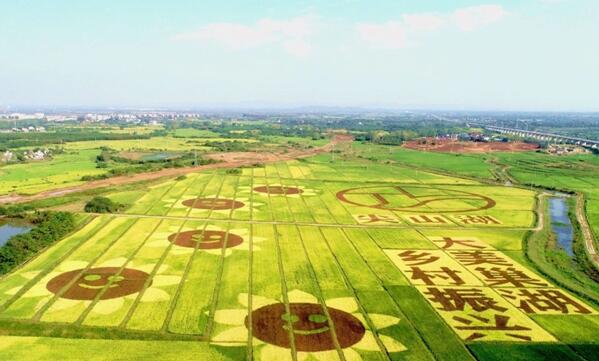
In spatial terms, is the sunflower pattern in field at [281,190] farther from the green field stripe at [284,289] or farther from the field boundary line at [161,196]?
the green field stripe at [284,289]

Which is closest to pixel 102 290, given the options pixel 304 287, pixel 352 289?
pixel 304 287

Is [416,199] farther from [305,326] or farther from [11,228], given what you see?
[11,228]

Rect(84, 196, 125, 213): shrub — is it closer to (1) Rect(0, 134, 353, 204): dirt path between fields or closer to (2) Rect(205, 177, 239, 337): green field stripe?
(1) Rect(0, 134, 353, 204): dirt path between fields

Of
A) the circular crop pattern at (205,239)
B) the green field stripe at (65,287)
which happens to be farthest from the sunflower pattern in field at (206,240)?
the green field stripe at (65,287)

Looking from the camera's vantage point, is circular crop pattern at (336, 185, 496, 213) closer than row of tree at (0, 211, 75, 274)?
No

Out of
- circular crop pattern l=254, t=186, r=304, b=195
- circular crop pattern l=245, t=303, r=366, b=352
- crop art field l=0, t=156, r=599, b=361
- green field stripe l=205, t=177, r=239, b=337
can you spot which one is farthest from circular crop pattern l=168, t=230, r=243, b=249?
circular crop pattern l=254, t=186, r=304, b=195

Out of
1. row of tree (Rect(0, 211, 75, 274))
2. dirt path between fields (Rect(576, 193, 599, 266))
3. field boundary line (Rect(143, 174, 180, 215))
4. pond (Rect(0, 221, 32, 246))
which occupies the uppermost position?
row of tree (Rect(0, 211, 75, 274))

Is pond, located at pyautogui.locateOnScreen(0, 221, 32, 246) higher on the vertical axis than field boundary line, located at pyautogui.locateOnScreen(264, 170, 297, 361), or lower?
lower
